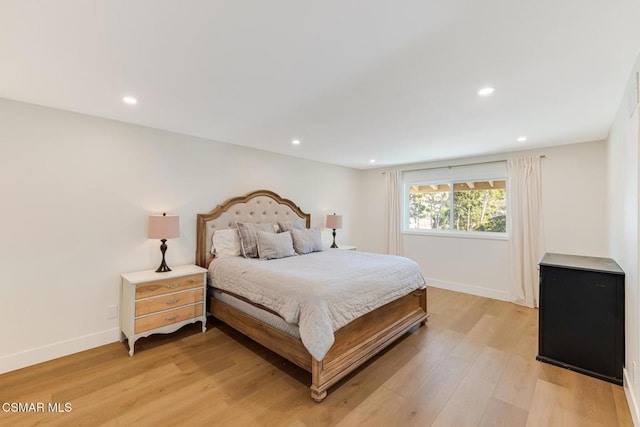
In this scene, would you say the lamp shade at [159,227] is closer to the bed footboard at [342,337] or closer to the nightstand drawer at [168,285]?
the nightstand drawer at [168,285]

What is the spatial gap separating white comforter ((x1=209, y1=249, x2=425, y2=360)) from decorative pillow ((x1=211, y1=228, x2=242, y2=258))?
223mm

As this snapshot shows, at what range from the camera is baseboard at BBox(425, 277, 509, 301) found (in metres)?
4.18

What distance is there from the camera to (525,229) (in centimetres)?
393

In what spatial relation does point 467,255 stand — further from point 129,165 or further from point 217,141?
point 129,165

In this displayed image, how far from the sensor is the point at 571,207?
3.65 metres

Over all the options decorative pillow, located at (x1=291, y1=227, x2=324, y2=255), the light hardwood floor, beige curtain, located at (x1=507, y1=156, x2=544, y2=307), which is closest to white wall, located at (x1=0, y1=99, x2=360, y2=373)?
the light hardwood floor

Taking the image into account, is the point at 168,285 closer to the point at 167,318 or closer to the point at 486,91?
the point at 167,318

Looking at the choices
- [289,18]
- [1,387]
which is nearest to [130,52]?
[289,18]

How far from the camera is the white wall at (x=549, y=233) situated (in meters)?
3.50

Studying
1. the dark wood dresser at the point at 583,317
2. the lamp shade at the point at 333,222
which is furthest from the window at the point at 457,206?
the dark wood dresser at the point at 583,317

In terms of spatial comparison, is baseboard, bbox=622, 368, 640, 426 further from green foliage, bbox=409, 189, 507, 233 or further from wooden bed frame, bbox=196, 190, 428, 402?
green foliage, bbox=409, 189, 507, 233

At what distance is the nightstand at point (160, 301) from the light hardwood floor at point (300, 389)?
209 mm

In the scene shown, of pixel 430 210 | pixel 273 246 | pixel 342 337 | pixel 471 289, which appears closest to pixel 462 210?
pixel 430 210

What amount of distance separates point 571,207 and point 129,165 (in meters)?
5.42
